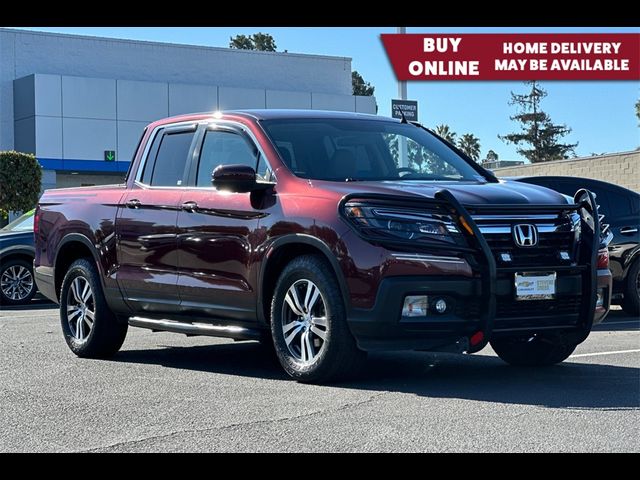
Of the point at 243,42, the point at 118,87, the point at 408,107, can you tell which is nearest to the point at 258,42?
the point at 243,42

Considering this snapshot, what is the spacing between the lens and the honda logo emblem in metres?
7.12

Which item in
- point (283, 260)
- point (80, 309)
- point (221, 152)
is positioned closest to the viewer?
point (283, 260)

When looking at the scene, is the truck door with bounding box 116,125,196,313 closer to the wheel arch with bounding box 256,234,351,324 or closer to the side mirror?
the side mirror

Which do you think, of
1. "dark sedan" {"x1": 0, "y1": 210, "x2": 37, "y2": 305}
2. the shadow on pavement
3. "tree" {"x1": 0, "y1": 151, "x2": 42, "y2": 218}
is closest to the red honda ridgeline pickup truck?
the shadow on pavement

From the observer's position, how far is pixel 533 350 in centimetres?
826

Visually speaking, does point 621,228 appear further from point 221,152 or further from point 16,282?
point 16,282

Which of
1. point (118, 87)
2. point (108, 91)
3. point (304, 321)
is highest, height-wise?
point (118, 87)

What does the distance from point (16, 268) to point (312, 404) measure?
1086 cm

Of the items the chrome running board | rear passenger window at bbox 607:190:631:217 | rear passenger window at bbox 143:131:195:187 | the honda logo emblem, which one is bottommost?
the chrome running board

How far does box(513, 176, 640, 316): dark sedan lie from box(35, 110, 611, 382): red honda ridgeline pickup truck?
3.78 metres

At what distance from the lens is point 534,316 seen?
282 inches
